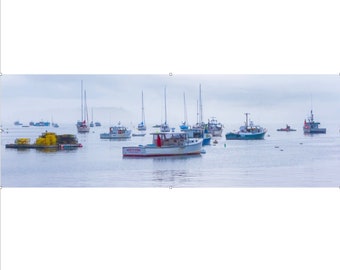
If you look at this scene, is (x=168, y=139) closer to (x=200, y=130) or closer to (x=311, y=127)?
(x=200, y=130)

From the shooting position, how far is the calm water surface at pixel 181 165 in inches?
332

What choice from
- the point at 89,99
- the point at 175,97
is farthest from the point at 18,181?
the point at 175,97

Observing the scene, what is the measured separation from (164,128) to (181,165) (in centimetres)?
53

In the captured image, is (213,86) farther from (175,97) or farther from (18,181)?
(18,181)

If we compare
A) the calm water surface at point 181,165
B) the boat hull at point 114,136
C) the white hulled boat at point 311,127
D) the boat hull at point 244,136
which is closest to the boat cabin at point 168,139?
the calm water surface at point 181,165

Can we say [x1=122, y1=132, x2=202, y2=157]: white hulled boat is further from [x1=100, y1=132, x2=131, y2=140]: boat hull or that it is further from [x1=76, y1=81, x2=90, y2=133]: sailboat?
[x1=76, y1=81, x2=90, y2=133]: sailboat

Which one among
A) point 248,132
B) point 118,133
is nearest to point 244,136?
point 248,132

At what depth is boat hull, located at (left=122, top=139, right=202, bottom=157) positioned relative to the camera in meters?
9.44

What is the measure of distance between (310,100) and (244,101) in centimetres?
83

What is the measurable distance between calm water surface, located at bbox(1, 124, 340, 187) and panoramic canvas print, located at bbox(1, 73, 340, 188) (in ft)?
0.05

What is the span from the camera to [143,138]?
368 inches

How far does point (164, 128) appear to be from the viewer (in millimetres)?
9273

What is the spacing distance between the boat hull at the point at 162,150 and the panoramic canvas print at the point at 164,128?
0.02 metres

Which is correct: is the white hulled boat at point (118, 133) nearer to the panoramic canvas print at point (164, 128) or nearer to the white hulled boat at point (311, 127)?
the panoramic canvas print at point (164, 128)
